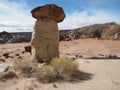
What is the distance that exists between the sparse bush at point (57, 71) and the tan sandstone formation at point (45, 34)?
286cm

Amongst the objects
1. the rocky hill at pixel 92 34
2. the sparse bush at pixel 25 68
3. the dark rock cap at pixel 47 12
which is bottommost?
the sparse bush at pixel 25 68

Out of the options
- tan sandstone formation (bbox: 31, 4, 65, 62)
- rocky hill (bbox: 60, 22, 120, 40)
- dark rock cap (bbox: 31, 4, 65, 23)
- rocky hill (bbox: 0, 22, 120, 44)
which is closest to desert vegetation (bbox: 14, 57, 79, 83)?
tan sandstone formation (bbox: 31, 4, 65, 62)

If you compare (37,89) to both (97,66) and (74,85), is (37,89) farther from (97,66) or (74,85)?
(97,66)

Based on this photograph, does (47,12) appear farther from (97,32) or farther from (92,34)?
(97,32)

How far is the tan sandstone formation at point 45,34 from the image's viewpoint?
41.8 feet

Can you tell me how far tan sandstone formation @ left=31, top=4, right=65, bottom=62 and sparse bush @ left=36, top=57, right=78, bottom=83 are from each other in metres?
2.86

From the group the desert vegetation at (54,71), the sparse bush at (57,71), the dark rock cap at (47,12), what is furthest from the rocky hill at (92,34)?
the sparse bush at (57,71)

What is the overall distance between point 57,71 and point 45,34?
12.6 feet

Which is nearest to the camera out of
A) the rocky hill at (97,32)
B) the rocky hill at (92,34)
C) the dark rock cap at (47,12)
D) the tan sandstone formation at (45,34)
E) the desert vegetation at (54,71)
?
the desert vegetation at (54,71)

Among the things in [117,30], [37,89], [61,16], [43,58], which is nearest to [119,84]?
[37,89]

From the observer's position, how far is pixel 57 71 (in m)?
9.42

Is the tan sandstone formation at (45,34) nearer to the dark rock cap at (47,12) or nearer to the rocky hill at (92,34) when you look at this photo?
the dark rock cap at (47,12)

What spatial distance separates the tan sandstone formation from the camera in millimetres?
12734

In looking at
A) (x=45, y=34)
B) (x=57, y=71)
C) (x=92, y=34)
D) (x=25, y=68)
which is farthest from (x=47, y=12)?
(x=92, y=34)
